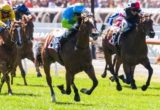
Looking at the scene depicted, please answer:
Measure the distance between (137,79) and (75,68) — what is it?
21.7ft

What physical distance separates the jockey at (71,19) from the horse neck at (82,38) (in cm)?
23

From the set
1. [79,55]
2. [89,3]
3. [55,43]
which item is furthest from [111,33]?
[89,3]

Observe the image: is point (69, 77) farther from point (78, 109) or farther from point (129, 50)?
point (129, 50)

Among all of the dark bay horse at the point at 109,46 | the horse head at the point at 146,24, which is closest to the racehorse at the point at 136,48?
the horse head at the point at 146,24

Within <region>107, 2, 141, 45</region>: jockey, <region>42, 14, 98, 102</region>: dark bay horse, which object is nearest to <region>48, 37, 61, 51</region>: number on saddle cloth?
<region>42, 14, 98, 102</region>: dark bay horse

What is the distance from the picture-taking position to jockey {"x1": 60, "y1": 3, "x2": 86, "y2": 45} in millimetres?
14078

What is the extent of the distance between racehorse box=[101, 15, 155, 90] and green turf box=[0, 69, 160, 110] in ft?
1.85

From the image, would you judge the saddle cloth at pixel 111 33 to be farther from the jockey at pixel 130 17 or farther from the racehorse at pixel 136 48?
the racehorse at pixel 136 48

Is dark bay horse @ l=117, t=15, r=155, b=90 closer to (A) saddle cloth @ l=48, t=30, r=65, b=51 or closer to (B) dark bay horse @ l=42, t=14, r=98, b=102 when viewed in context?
(A) saddle cloth @ l=48, t=30, r=65, b=51

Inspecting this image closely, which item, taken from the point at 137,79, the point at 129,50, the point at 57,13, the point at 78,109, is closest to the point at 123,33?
the point at 129,50

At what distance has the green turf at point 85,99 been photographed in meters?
A: 13.2

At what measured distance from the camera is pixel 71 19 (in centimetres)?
1441

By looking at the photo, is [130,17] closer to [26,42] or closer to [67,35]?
[67,35]

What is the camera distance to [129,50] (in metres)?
17.3
